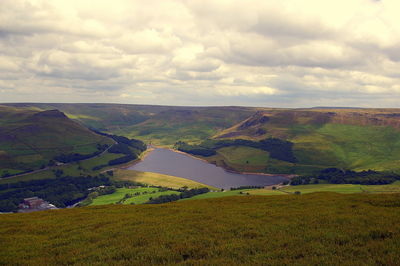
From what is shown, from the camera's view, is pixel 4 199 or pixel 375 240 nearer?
pixel 375 240

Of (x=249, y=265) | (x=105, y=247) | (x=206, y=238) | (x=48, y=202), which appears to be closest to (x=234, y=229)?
(x=206, y=238)

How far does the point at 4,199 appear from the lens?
199875 mm

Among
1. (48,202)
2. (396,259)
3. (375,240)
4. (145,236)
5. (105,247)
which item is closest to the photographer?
(396,259)

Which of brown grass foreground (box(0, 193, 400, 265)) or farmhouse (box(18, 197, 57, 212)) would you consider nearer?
brown grass foreground (box(0, 193, 400, 265))

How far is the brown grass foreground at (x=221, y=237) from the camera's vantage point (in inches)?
751

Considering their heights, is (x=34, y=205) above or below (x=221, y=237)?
below

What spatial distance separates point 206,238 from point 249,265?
625 centimetres

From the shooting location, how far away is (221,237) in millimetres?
23516

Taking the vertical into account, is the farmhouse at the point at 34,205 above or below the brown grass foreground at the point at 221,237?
below

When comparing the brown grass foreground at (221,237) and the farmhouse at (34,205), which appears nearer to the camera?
the brown grass foreground at (221,237)

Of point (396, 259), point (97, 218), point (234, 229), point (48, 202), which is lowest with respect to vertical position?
point (48, 202)

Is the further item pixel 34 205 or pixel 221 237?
pixel 34 205

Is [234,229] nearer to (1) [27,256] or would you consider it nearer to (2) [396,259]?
(2) [396,259]

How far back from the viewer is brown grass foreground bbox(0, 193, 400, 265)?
1908 cm
